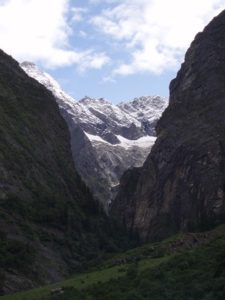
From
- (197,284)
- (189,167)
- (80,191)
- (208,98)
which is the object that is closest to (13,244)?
(197,284)

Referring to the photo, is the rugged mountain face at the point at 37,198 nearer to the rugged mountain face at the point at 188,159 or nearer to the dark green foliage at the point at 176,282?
the dark green foliage at the point at 176,282

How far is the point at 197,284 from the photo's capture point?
140 ft

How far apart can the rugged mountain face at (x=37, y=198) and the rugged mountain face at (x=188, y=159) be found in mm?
20329

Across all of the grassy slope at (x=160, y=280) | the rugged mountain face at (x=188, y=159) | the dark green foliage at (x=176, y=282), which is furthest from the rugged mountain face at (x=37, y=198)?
the rugged mountain face at (x=188, y=159)

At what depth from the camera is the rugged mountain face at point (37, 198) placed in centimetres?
7662

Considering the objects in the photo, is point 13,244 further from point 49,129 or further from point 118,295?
point 49,129

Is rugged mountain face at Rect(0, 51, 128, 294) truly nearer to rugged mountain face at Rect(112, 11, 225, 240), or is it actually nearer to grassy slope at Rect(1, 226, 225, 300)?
grassy slope at Rect(1, 226, 225, 300)

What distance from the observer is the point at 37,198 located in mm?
100688

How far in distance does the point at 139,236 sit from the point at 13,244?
72.3m

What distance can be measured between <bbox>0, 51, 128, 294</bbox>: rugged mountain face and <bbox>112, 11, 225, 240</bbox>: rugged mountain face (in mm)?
20329

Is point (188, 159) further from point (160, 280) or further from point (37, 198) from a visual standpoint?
point (160, 280)

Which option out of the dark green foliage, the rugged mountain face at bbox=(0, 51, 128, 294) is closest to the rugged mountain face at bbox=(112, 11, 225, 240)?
the rugged mountain face at bbox=(0, 51, 128, 294)

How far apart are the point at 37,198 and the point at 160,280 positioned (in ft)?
182

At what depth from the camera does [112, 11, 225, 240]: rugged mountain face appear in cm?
13350
